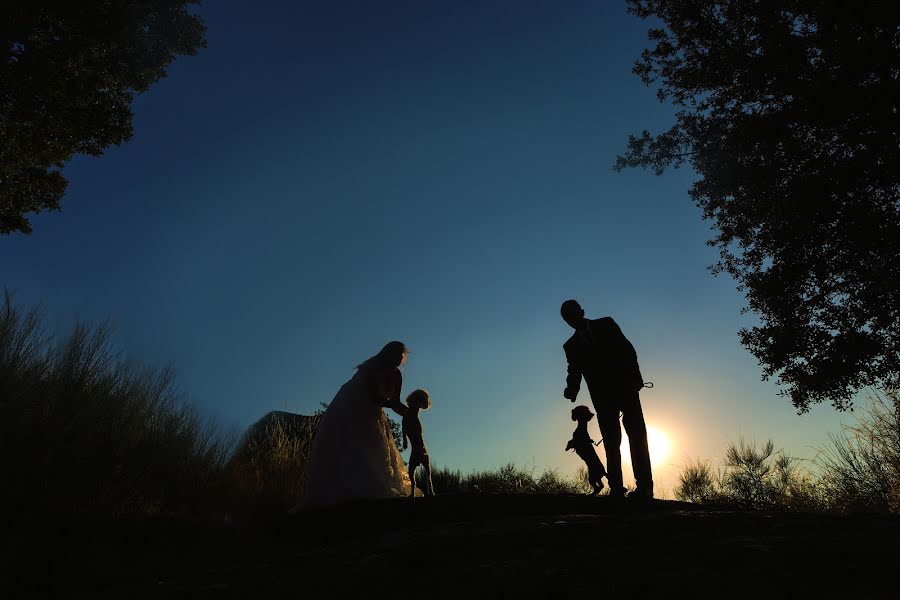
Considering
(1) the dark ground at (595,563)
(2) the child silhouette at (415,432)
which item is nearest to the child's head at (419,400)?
(2) the child silhouette at (415,432)

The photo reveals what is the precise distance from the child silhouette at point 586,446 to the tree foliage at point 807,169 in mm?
6230

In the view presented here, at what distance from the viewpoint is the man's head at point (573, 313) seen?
261 inches

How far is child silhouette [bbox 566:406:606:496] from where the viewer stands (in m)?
7.79

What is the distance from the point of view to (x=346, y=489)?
7203mm

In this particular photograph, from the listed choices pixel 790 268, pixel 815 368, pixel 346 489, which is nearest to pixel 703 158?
pixel 790 268

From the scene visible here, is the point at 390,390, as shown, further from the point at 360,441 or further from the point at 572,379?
the point at 572,379

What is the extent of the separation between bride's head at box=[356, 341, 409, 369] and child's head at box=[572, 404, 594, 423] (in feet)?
7.95

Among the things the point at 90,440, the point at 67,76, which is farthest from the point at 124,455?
the point at 67,76

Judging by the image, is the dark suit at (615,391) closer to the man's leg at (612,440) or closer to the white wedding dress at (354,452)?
the man's leg at (612,440)

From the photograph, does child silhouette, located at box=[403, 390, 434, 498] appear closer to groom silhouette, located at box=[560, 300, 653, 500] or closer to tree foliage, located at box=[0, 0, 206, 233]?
groom silhouette, located at box=[560, 300, 653, 500]

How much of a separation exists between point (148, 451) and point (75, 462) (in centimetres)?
146

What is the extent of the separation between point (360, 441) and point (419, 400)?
911 millimetres

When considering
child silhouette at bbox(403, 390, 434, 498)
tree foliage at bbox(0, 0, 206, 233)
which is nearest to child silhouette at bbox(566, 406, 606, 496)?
child silhouette at bbox(403, 390, 434, 498)

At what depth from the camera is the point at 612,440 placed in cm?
648
